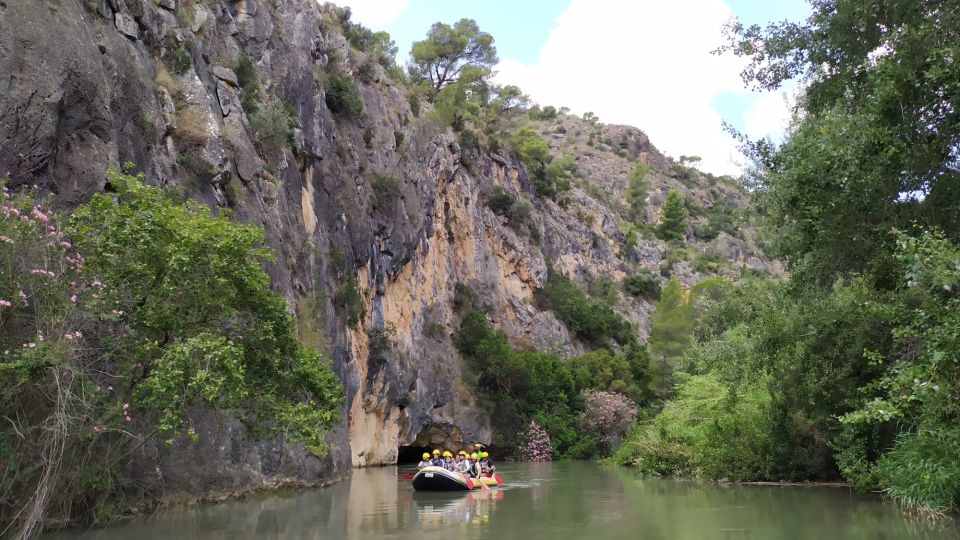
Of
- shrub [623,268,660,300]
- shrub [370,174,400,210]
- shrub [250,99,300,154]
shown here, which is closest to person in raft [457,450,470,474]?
shrub [250,99,300,154]

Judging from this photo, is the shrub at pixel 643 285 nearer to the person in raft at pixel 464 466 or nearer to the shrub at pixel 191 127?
the person in raft at pixel 464 466

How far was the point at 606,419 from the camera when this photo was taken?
1997 inches

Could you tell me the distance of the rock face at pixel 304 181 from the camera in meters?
16.5

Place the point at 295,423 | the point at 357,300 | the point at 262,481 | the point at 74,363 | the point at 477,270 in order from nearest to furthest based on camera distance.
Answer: the point at 74,363, the point at 295,423, the point at 262,481, the point at 357,300, the point at 477,270

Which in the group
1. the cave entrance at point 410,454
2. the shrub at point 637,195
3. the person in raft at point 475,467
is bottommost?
the person in raft at point 475,467

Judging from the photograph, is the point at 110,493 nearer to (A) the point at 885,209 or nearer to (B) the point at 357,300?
(A) the point at 885,209

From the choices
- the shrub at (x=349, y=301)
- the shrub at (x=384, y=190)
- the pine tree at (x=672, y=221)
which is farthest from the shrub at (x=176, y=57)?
the pine tree at (x=672, y=221)

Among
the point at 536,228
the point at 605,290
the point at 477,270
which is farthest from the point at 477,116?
the point at 605,290

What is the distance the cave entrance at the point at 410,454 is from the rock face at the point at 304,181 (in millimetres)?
2853

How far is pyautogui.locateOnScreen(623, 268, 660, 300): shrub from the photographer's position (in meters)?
77.5

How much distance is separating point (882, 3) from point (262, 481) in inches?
745

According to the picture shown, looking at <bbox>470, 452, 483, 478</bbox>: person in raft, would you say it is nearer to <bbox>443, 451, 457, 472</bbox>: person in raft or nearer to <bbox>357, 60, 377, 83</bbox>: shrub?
<bbox>443, 451, 457, 472</bbox>: person in raft

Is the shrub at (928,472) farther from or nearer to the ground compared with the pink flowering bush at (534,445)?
nearer to the ground

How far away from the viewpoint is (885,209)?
13.1 metres
